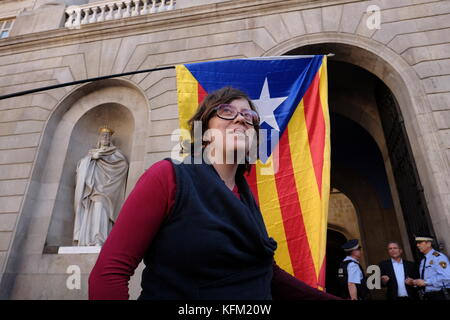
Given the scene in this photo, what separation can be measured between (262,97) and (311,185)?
157 cm

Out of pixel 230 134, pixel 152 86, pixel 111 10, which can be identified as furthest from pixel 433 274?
pixel 111 10

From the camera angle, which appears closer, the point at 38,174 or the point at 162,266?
the point at 162,266

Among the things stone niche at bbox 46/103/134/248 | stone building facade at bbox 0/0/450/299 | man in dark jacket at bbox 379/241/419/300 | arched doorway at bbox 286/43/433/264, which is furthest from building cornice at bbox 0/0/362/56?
man in dark jacket at bbox 379/241/419/300

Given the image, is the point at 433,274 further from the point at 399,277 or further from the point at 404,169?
the point at 404,169

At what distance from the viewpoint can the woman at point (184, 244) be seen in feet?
3.26

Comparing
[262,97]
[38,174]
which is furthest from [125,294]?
[38,174]

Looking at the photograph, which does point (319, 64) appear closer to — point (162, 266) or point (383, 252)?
point (162, 266)

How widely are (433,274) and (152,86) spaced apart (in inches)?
253

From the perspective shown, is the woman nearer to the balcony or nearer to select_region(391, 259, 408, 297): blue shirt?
select_region(391, 259, 408, 297): blue shirt

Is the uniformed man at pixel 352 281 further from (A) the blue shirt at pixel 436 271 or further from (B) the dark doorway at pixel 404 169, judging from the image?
(B) the dark doorway at pixel 404 169

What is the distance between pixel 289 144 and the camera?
14.0 feet

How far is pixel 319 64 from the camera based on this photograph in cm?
454

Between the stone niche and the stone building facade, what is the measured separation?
0.03m
